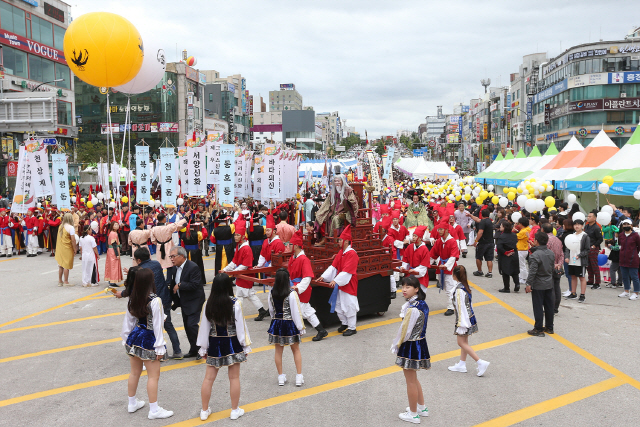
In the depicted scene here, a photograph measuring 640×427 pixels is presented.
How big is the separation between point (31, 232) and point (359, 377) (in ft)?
48.0

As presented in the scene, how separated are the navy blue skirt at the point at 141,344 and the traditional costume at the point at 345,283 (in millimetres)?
3325

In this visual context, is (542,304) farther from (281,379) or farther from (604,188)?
(604,188)

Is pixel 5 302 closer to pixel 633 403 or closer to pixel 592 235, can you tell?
pixel 633 403

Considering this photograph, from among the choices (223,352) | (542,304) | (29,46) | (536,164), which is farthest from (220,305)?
(29,46)

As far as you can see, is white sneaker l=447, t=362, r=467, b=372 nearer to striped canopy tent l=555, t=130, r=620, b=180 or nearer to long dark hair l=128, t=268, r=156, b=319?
long dark hair l=128, t=268, r=156, b=319

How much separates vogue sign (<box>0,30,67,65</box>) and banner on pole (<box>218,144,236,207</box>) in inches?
1105

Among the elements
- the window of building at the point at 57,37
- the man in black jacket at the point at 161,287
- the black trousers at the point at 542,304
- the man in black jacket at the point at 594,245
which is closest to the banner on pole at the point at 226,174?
the man in black jacket at the point at 161,287

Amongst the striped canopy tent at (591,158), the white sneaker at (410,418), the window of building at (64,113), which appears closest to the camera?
the white sneaker at (410,418)

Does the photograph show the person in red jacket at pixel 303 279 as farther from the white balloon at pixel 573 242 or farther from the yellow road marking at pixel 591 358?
the white balloon at pixel 573 242

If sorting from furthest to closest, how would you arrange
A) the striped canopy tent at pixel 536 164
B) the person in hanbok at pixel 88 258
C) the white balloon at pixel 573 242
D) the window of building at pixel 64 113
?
the window of building at pixel 64 113
the striped canopy tent at pixel 536 164
the person in hanbok at pixel 88 258
the white balloon at pixel 573 242

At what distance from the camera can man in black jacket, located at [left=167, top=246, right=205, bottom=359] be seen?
6.55 meters

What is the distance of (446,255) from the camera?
9.31 m

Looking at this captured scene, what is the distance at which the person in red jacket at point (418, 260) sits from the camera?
8938 millimetres

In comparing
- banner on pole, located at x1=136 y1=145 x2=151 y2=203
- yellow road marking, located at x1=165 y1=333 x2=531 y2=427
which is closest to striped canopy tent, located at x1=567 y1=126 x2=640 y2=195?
yellow road marking, located at x1=165 y1=333 x2=531 y2=427
